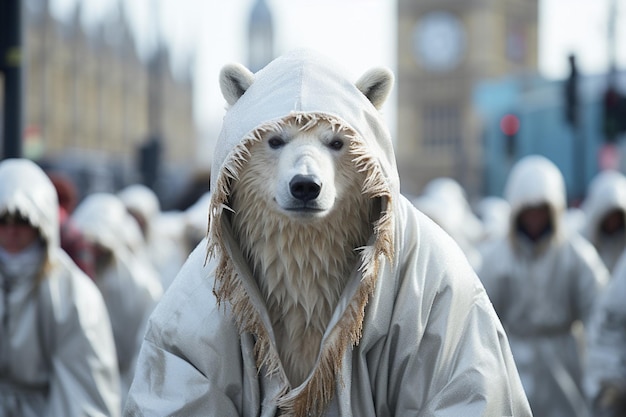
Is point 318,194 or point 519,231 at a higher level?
point 318,194

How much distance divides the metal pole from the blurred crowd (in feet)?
2.59

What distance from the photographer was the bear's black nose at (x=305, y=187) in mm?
3344

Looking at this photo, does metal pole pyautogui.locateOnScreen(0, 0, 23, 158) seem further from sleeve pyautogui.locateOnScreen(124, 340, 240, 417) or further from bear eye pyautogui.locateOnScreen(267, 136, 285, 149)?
bear eye pyautogui.locateOnScreen(267, 136, 285, 149)

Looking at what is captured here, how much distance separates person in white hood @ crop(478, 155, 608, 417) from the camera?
8.50 meters

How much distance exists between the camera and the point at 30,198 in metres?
5.94

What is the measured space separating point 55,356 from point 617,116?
1441 cm

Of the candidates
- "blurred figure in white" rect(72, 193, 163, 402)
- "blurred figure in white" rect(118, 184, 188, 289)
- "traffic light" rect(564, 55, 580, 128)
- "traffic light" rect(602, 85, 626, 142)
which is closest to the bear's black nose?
"blurred figure in white" rect(72, 193, 163, 402)

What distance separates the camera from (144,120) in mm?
71812


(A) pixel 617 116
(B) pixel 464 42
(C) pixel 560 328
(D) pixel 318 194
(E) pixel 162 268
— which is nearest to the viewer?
(D) pixel 318 194

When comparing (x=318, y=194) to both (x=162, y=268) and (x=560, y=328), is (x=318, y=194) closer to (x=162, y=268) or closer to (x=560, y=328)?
(x=560, y=328)

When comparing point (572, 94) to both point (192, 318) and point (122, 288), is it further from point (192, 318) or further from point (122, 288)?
point (192, 318)

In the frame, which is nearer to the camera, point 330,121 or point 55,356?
point 330,121

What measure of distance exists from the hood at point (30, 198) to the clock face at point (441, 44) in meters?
79.5

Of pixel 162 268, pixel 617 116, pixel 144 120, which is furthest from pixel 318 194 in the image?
pixel 144 120
